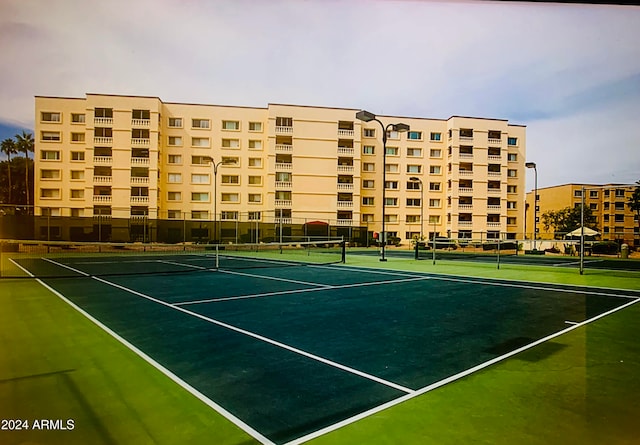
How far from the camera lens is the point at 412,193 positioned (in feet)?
137

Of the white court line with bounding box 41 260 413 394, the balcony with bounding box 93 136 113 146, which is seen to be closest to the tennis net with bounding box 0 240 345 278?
the balcony with bounding box 93 136 113 146

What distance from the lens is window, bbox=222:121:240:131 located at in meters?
35.9

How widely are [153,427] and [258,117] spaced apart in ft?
117

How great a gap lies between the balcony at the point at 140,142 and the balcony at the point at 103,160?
3915 mm

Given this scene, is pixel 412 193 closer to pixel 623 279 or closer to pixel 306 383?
pixel 623 279

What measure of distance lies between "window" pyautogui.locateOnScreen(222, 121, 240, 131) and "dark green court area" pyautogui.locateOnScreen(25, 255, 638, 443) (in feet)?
90.3

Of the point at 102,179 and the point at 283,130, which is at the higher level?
the point at 283,130

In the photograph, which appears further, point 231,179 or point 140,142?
point 231,179

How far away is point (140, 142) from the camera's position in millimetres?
27625

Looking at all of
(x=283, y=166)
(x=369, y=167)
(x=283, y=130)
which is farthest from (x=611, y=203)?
(x=369, y=167)

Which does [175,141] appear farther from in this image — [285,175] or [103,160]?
[103,160]

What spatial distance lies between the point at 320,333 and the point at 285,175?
2934 cm

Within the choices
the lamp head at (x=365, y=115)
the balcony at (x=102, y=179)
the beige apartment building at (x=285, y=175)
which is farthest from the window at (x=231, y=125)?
the lamp head at (x=365, y=115)

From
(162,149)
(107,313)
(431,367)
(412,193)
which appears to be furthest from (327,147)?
(431,367)
